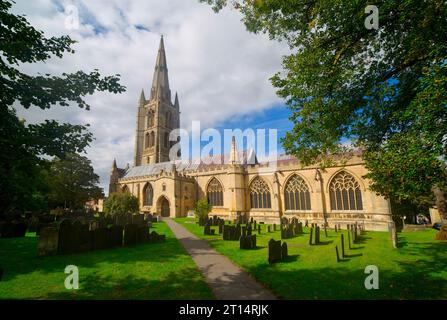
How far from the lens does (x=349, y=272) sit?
6734 mm

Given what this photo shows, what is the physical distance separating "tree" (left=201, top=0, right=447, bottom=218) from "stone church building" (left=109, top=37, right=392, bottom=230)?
11414 millimetres

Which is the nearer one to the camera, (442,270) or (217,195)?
(442,270)

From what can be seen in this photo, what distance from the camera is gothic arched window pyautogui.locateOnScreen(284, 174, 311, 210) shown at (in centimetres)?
2405

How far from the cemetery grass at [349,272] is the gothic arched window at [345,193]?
37.0ft

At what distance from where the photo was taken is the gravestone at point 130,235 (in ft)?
35.9

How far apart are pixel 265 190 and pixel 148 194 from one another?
60.8 feet

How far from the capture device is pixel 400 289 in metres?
5.35

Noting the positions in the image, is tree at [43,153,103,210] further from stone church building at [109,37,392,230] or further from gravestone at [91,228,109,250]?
gravestone at [91,228,109,250]

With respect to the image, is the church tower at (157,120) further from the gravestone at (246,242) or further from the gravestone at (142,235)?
the gravestone at (246,242)

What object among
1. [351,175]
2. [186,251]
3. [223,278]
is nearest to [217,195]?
[351,175]

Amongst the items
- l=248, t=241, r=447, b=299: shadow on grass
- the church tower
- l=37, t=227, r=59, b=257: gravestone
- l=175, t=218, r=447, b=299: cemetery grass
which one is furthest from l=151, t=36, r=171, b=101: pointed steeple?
l=248, t=241, r=447, b=299: shadow on grass

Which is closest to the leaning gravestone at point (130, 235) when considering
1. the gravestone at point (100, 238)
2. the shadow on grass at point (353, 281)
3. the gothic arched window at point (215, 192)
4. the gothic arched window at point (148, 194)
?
the gravestone at point (100, 238)

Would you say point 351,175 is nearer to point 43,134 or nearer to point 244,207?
point 244,207

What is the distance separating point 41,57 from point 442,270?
12.7 meters
